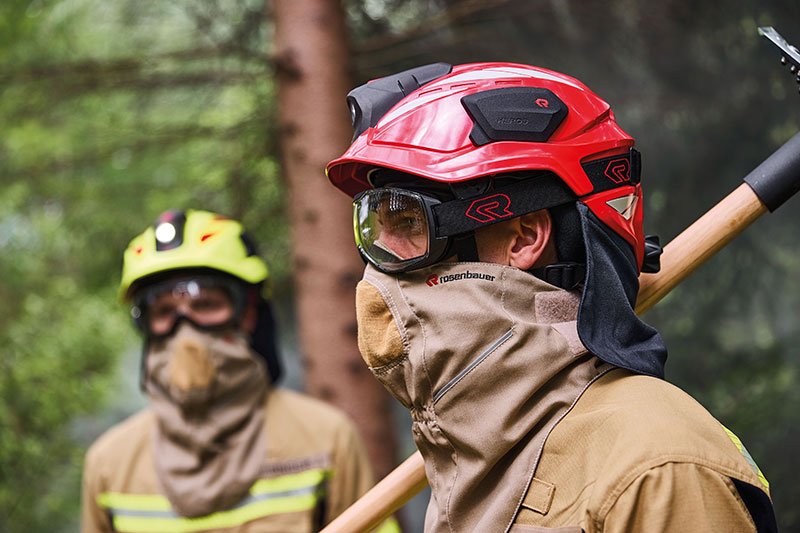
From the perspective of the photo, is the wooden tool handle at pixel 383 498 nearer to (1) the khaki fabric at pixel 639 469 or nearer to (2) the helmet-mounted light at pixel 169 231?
(1) the khaki fabric at pixel 639 469

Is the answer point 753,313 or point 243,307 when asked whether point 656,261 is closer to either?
point 243,307

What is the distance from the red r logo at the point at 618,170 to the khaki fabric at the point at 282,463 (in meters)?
2.18

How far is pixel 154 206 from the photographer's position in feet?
22.8

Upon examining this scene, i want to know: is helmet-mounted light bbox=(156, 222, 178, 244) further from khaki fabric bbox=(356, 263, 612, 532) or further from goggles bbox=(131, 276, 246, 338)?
khaki fabric bbox=(356, 263, 612, 532)

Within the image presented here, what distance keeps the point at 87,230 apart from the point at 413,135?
19.1 feet

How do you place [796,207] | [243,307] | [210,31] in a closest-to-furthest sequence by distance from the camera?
[243,307] → [796,207] → [210,31]

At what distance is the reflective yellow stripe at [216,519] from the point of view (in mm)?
3436

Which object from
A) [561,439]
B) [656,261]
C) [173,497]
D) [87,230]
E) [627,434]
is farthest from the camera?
[87,230]

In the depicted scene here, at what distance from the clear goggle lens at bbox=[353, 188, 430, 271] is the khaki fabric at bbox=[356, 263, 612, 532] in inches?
2.1

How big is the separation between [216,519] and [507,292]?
2233 millimetres

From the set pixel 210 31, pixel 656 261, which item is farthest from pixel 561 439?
pixel 210 31

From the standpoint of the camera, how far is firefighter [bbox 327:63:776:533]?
5.49ft

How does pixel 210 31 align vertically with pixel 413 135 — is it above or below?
above

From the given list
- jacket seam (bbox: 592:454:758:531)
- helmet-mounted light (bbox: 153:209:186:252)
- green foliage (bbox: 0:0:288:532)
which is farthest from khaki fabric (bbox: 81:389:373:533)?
green foliage (bbox: 0:0:288:532)
